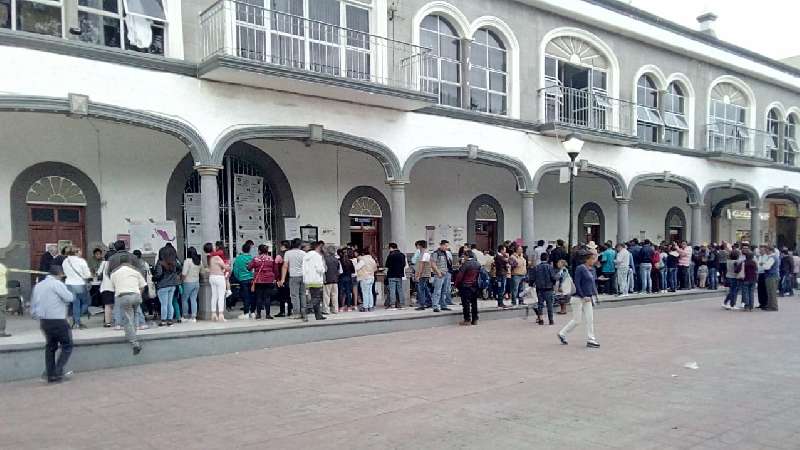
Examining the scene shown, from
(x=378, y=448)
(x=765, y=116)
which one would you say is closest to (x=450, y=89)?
(x=378, y=448)

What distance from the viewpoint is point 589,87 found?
1798 cm

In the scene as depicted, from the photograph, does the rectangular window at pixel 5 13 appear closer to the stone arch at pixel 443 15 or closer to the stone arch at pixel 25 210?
the stone arch at pixel 25 210

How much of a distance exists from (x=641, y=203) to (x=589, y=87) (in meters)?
7.51

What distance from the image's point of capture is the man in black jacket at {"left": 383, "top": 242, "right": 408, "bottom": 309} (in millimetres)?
12789

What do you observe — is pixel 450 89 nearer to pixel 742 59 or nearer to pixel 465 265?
pixel 465 265

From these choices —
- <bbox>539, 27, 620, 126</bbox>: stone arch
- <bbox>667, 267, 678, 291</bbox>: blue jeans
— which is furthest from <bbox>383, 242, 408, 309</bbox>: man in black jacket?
<bbox>667, 267, 678, 291</bbox>: blue jeans

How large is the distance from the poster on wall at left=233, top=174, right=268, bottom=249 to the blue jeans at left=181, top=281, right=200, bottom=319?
319 cm

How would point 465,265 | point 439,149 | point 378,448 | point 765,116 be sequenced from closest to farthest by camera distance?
1. point 378,448
2. point 465,265
3. point 439,149
4. point 765,116

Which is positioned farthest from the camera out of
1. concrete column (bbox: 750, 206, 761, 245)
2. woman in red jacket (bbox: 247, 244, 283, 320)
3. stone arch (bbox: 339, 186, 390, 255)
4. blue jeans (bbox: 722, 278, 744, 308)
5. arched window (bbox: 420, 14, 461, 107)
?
concrete column (bbox: 750, 206, 761, 245)

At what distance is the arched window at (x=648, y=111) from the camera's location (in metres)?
19.9

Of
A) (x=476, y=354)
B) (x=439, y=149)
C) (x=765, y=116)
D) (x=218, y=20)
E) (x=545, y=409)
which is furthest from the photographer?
(x=765, y=116)

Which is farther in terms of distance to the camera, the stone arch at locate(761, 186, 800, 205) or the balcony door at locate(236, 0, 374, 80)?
the stone arch at locate(761, 186, 800, 205)

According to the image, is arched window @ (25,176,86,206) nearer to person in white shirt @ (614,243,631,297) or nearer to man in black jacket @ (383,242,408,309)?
man in black jacket @ (383,242,408,309)

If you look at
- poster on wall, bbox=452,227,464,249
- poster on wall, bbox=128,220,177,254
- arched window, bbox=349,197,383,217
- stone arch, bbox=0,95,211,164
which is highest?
stone arch, bbox=0,95,211,164
